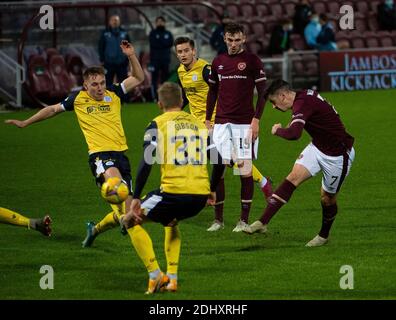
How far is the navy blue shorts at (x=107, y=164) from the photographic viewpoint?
11562 millimetres

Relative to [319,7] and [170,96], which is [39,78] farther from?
[170,96]

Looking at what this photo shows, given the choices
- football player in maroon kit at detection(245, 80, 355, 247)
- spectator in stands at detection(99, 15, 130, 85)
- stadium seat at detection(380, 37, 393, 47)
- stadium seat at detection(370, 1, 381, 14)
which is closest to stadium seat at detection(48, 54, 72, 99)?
spectator in stands at detection(99, 15, 130, 85)

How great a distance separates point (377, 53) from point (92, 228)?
19.8 metres

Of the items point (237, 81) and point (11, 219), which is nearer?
point (11, 219)

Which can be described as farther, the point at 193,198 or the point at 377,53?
the point at 377,53

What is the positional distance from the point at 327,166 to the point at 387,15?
22.8 metres

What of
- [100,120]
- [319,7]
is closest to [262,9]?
[319,7]

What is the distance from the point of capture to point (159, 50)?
27625 mm

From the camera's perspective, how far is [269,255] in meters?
11.1

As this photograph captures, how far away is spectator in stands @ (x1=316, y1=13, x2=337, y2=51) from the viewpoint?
29.5 m

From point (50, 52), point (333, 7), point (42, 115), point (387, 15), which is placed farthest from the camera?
point (333, 7)

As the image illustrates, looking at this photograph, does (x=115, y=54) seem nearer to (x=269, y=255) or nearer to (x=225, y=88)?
(x=225, y=88)

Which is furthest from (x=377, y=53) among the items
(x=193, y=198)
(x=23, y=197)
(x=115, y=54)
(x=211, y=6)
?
(x=193, y=198)

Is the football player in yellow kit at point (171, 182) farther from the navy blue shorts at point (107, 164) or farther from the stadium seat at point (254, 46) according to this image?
the stadium seat at point (254, 46)
